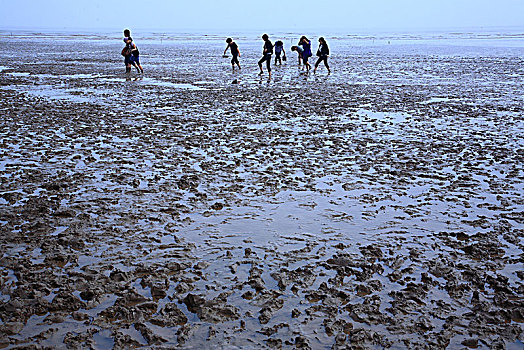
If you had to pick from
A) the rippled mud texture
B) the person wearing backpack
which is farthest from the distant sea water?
the rippled mud texture

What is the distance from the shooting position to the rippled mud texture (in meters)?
4.30

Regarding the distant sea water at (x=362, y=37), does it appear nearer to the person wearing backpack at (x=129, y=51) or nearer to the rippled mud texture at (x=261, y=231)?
the person wearing backpack at (x=129, y=51)

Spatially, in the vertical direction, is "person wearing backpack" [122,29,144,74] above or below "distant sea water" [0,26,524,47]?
below

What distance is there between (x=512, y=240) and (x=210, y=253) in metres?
3.42

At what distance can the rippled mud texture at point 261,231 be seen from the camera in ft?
14.1

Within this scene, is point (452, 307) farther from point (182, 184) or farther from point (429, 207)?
point (182, 184)

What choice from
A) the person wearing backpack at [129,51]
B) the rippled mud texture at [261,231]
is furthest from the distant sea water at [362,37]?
the rippled mud texture at [261,231]

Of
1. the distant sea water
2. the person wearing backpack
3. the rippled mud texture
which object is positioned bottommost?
the rippled mud texture

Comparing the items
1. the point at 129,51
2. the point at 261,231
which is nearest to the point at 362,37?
the point at 129,51

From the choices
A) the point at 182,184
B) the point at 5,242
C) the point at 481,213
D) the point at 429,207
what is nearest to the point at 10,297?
the point at 5,242

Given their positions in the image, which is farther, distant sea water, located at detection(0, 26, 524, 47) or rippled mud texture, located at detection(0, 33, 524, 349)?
distant sea water, located at detection(0, 26, 524, 47)

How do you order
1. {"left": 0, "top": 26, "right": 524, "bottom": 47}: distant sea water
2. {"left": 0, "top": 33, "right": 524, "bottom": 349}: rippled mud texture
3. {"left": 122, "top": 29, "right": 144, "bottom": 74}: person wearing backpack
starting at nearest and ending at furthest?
{"left": 0, "top": 33, "right": 524, "bottom": 349}: rippled mud texture, {"left": 122, "top": 29, "right": 144, "bottom": 74}: person wearing backpack, {"left": 0, "top": 26, "right": 524, "bottom": 47}: distant sea water

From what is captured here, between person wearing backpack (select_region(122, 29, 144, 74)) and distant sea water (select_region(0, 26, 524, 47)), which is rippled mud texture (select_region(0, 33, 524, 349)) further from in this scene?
distant sea water (select_region(0, 26, 524, 47))

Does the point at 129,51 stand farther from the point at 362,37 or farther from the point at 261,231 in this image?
the point at 362,37
